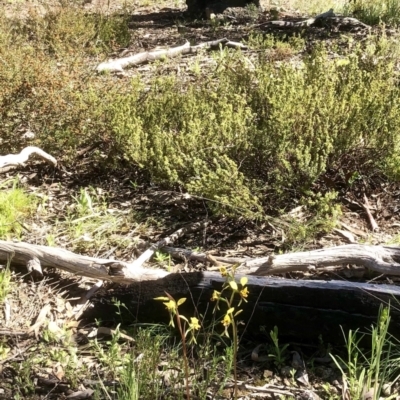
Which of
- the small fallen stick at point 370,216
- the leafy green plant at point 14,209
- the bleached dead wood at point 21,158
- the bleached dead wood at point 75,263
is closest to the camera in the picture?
the bleached dead wood at point 75,263

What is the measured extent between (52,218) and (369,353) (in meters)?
2.42

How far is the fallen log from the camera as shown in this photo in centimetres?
267

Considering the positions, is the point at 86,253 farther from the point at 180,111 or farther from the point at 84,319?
the point at 180,111

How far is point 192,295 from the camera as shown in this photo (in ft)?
9.61

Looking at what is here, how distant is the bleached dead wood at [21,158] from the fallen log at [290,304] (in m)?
1.94

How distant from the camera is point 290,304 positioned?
2766mm

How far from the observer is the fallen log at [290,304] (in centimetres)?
267

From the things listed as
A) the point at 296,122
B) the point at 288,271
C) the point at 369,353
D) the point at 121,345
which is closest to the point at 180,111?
the point at 296,122

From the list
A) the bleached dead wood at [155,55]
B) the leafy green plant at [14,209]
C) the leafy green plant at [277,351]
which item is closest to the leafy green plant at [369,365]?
the leafy green plant at [277,351]

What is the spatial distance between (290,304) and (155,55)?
18.2 ft

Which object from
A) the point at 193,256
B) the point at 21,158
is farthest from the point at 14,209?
the point at 193,256

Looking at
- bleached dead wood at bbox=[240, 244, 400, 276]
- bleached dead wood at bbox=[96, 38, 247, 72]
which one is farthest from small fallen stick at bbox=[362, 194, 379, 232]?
bleached dead wood at bbox=[96, 38, 247, 72]

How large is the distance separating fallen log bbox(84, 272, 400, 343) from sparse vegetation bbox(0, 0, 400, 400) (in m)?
0.07

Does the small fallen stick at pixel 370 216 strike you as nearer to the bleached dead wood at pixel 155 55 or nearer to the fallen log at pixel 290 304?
the fallen log at pixel 290 304
